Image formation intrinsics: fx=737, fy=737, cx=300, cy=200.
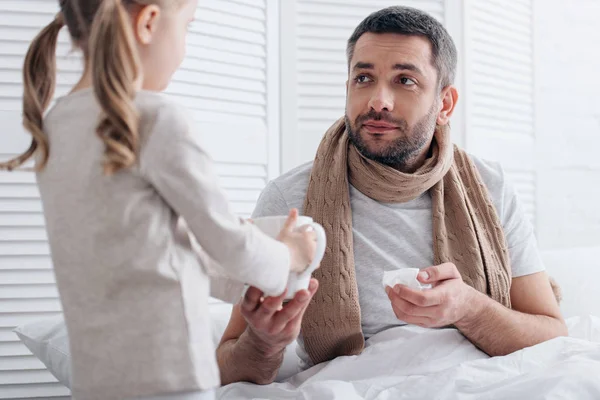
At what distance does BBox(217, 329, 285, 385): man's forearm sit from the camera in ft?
4.58

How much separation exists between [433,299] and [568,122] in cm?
244

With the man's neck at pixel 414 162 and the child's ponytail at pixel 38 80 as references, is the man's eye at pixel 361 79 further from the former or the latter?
the child's ponytail at pixel 38 80

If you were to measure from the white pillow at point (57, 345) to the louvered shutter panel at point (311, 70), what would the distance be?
3.17 feet

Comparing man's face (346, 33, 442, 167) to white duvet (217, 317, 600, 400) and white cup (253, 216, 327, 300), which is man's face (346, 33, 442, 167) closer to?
white duvet (217, 317, 600, 400)

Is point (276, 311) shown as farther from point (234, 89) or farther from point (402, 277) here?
point (234, 89)

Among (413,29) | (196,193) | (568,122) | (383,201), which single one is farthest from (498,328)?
(568,122)

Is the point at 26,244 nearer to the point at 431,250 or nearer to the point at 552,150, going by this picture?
the point at 431,250

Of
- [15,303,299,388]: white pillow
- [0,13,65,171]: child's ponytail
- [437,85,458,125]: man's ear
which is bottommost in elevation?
[15,303,299,388]: white pillow

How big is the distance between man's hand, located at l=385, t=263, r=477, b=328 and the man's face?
1.14 ft

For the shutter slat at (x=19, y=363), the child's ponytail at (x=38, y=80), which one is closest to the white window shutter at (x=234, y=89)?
the shutter slat at (x=19, y=363)

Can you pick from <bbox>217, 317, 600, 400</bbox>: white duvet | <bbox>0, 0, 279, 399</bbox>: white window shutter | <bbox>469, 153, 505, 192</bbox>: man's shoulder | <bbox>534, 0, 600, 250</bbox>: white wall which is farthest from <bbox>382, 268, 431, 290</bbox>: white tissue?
<bbox>534, 0, 600, 250</bbox>: white wall

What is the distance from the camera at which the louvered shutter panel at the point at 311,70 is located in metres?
2.62

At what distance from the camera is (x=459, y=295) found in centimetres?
140

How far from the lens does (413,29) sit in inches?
64.8
